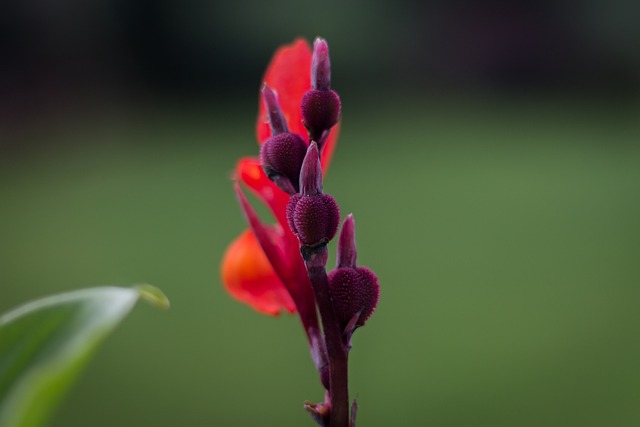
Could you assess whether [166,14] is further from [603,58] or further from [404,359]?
[404,359]

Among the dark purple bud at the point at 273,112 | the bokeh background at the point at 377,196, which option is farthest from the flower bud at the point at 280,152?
the bokeh background at the point at 377,196

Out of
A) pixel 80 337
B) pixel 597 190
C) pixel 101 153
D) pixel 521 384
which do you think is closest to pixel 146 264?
pixel 521 384

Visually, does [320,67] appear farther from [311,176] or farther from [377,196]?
[377,196]

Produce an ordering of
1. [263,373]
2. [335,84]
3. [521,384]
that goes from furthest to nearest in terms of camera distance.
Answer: [335,84]
[263,373]
[521,384]

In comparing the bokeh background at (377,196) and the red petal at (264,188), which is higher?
the red petal at (264,188)

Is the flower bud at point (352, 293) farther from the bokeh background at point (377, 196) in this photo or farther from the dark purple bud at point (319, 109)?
the bokeh background at point (377, 196)

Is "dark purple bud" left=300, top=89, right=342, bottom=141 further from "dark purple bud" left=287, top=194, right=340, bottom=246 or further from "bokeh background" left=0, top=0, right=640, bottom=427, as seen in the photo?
"bokeh background" left=0, top=0, right=640, bottom=427

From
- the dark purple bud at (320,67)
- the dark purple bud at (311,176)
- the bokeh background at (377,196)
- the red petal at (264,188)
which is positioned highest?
the dark purple bud at (320,67)

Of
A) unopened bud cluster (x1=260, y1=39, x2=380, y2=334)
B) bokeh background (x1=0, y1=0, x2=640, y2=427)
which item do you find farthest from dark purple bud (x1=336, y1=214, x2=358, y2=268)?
bokeh background (x1=0, y1=0, x2=640, y2=427)

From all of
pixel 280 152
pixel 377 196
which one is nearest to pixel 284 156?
pixel 280 152
